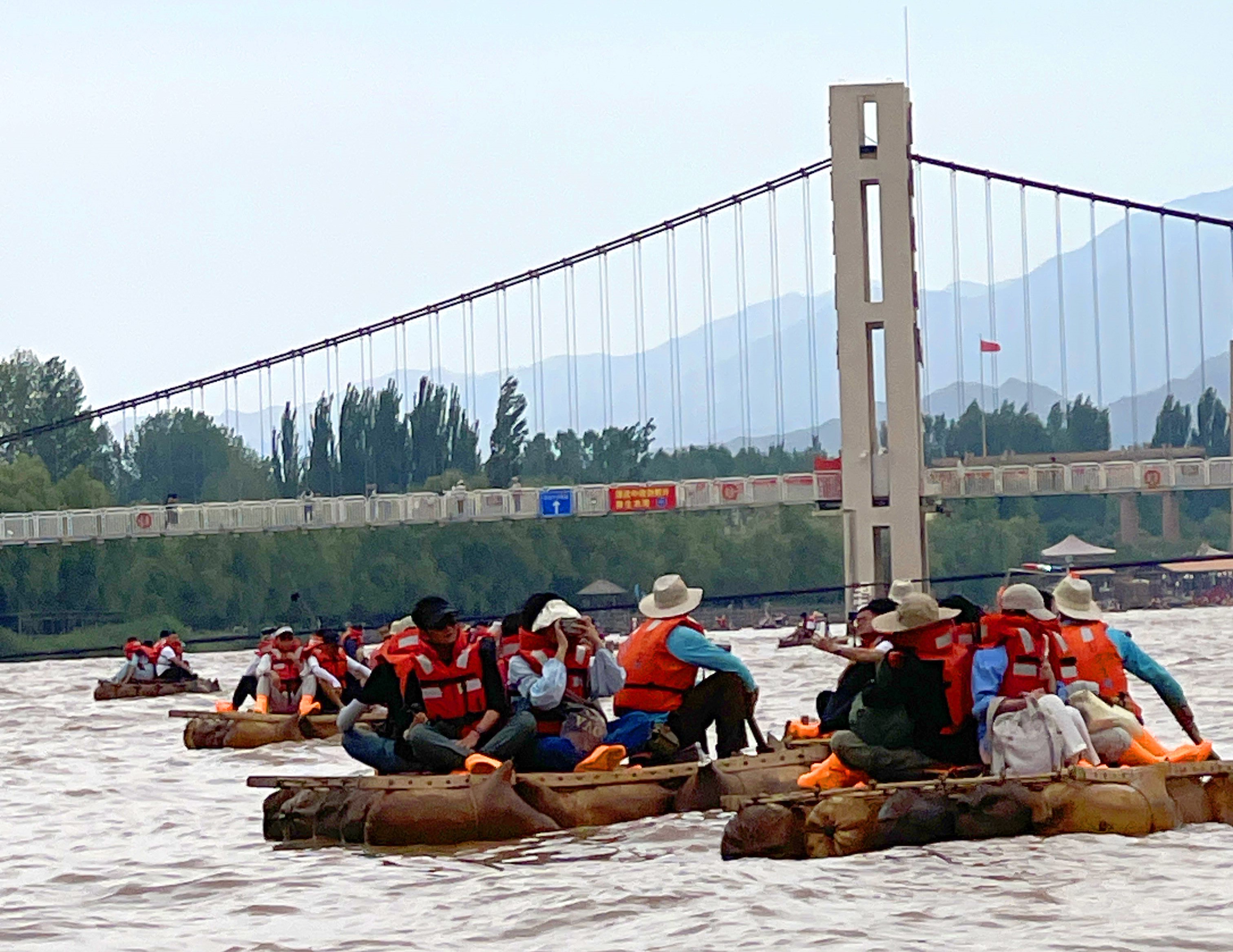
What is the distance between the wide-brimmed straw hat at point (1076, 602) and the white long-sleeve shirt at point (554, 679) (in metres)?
2.38

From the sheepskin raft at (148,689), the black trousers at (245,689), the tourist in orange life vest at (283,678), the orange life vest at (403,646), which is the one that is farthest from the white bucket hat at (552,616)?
the sheepskin raft at (148,689)

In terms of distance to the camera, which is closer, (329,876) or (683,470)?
(329,876)

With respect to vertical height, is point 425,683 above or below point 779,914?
above

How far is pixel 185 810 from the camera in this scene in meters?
15.8

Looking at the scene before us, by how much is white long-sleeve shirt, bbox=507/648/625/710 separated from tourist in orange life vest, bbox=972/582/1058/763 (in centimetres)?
226

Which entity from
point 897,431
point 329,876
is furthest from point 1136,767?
point 897,431

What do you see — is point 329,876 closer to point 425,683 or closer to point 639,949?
point 425,683

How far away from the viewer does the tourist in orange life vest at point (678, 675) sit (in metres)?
13.1

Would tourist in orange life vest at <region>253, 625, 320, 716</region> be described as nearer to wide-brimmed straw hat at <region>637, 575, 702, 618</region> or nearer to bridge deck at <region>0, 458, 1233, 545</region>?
wide-brimmed straw hat at <region>637, 575, 702, 618</region>

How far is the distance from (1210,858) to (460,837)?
363 cm

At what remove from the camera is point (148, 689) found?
32.7 meters

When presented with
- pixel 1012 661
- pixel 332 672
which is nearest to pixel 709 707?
pixel 1012 661

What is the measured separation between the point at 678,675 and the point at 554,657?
2.21 feet

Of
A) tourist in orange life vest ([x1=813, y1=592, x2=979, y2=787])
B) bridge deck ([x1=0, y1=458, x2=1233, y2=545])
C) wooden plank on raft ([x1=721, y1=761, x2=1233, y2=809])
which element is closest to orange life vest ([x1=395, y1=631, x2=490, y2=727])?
wooden plank on raft ([x1=721, y1=761, x2=1233, y2=809])
